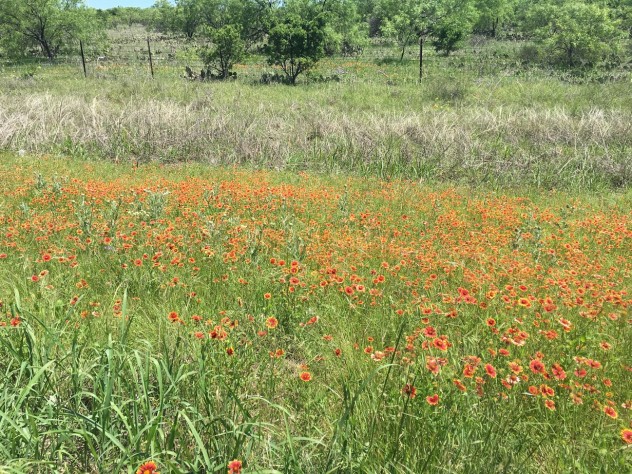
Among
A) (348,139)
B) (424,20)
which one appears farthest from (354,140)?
(424,20)

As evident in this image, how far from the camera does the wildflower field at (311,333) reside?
180 cm

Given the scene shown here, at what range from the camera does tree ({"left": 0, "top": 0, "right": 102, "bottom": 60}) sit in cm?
3494

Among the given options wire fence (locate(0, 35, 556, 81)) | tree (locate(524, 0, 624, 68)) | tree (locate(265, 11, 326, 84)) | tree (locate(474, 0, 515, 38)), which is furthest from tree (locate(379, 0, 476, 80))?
tree (locate(265, 11, 326, 84))

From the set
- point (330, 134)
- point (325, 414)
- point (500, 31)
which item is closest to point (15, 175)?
point (330, 134)

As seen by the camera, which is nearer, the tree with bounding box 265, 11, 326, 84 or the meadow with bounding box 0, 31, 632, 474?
the meadow with bounding box 0, 31, 632, 474

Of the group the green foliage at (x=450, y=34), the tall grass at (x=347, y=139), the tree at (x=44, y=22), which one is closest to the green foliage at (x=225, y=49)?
the tall grass at (x=347, y=139)

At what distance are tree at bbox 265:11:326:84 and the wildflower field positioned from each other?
1693 centimetres

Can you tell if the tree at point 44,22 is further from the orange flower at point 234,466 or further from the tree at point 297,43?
the orange flower at point 234,466

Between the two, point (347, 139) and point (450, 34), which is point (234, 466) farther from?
point (450, 34)

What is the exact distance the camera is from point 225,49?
70.5 ft

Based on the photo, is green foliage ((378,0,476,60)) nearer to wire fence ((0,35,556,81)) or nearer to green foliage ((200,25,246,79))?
wire fence ((0,35,556,81))

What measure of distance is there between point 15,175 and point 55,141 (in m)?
3.76

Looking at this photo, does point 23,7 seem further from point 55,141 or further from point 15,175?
point 15,175

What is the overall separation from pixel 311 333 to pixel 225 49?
71.4 ft
